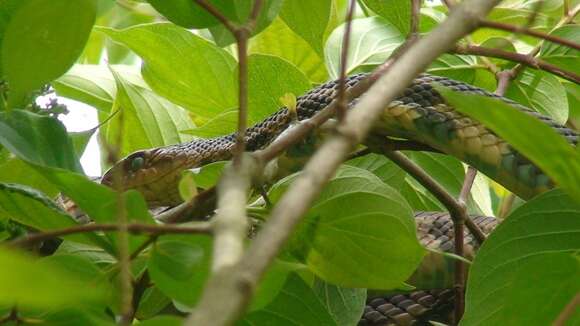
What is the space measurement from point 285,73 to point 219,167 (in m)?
0.76

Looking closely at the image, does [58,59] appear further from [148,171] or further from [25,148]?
[148,171]

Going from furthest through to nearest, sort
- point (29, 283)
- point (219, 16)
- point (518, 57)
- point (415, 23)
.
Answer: point (415, 23)
point (518, 57)
point (219, 16)
point (29, 283)

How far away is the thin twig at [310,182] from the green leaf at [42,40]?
1.93ft

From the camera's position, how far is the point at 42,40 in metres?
1.36

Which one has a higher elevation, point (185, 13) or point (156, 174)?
point (185, 13)

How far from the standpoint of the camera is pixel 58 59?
1.37m

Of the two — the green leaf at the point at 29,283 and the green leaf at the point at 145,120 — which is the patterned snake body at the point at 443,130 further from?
the green leaf at the point at 29,283

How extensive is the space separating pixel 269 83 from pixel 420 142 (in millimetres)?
388

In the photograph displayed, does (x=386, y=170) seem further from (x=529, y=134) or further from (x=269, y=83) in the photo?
(x=529, y=134)

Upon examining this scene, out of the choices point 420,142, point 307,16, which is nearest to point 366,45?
point 420,142

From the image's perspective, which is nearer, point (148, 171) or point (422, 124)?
point (422, 124)

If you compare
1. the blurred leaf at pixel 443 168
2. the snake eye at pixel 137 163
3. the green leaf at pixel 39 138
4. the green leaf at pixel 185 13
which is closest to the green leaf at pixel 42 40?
the green leaf at pixel 39 138

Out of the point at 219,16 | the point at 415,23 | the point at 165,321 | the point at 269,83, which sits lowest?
the point at 269,83

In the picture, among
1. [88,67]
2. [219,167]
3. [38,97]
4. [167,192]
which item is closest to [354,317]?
[219,167]
